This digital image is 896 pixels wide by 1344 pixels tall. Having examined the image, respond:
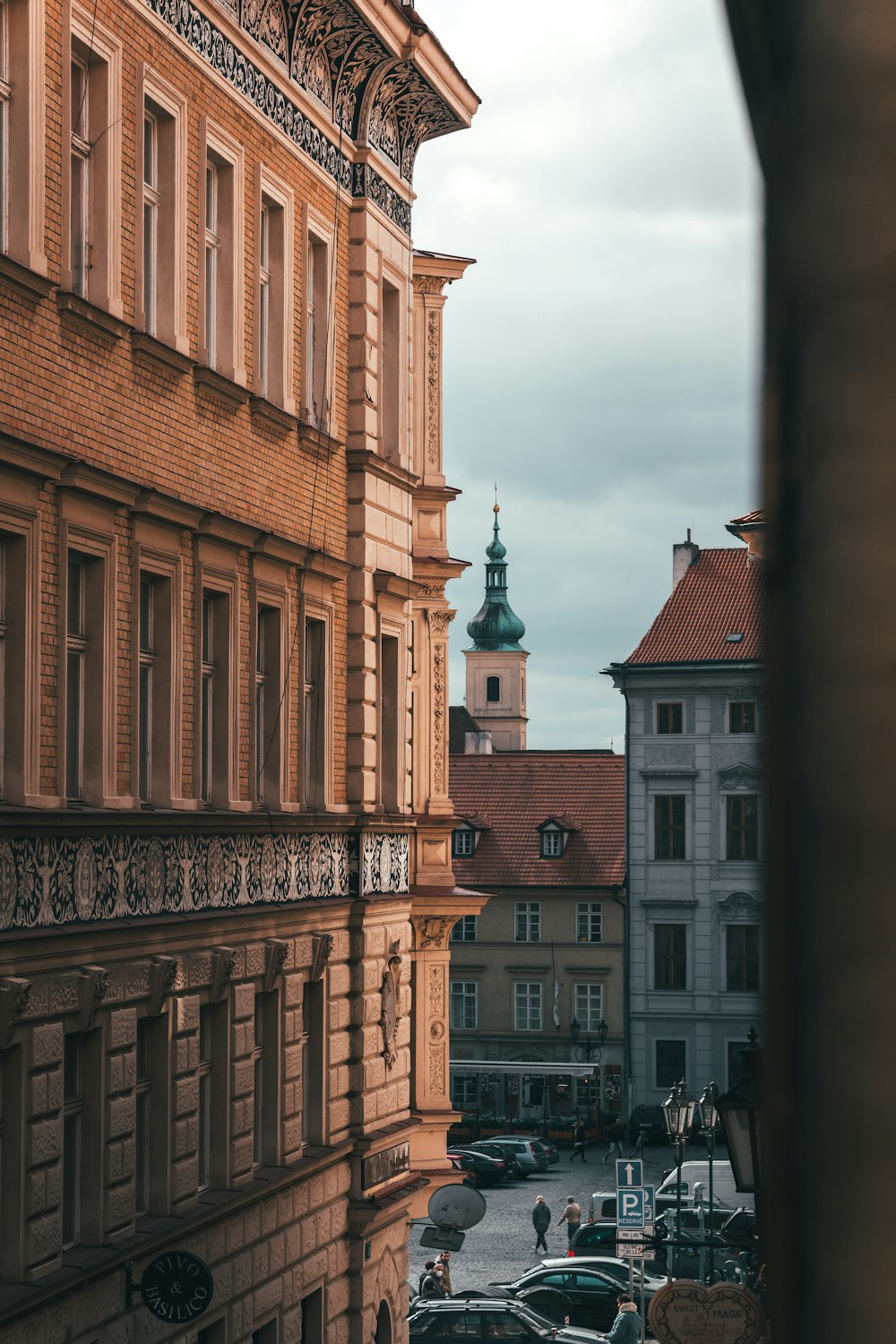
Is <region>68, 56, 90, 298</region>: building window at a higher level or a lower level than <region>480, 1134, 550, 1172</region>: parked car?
higher

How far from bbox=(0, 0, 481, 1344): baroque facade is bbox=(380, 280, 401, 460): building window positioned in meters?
0.05

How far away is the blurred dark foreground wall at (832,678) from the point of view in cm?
105

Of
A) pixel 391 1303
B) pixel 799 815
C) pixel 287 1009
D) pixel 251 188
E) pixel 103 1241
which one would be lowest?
pixel 391 1303

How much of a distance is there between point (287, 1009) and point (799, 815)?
65.3 ft

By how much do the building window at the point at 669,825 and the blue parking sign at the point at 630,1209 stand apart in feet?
123

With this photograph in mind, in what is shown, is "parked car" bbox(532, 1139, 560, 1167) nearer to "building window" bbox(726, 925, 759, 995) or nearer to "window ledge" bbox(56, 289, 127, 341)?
"building window" bbox(726, 925, 759, 995)

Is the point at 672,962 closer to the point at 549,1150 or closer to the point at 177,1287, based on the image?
the point at 549,1150

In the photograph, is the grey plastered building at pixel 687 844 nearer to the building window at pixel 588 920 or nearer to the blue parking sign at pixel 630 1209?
the building window at pixel 588 920

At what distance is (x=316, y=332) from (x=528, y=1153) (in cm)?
3958

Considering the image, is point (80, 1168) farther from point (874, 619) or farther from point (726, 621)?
point (726, 621)

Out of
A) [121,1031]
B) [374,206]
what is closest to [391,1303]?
[121,1031]

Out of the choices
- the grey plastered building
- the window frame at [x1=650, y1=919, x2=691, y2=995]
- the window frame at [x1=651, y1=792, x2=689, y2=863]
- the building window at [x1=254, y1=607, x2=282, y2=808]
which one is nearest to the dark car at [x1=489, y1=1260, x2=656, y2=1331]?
the building window at [x1=254, y1=607, x2=282, y2=808]

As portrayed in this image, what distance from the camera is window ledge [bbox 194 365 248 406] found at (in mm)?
17969

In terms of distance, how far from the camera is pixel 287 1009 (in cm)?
2064
